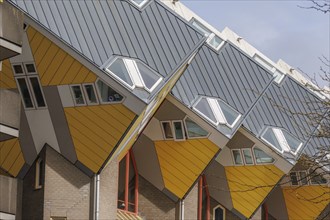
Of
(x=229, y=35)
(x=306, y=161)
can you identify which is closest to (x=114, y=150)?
(x=306, y=161)

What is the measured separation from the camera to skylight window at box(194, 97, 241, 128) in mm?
42028

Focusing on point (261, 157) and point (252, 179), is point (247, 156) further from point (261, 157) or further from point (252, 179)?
point (252, 179)

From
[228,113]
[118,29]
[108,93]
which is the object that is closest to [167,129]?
[228,113]

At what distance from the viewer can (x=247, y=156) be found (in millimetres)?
46344

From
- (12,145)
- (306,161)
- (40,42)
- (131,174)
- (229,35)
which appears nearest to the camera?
(306,161)

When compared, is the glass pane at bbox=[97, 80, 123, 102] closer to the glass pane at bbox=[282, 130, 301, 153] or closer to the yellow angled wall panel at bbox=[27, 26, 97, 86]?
the yellow angled wall panel at bbox=[27, 26, 97, 86]

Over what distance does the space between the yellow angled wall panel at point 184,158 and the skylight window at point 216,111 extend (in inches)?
38.9

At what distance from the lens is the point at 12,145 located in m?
36.9

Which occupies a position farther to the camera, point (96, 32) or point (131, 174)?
point (131, 174)

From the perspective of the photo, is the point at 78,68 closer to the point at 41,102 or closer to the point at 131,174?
the point at 41,102

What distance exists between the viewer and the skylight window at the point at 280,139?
46.0 m

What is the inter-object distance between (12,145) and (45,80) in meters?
3.36

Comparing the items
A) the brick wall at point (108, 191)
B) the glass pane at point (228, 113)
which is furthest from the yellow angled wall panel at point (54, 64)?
the glass pane at point (228, 113)

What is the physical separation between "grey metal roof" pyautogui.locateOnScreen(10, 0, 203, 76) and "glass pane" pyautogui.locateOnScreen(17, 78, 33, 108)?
2445mm
